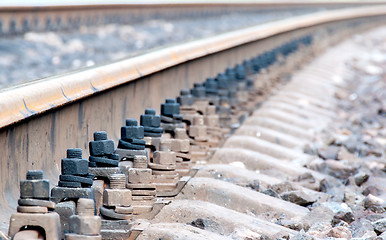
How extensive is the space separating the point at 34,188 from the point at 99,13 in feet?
45.6

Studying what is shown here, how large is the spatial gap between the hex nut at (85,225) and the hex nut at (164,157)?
4.14ft

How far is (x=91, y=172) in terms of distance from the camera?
124 inches

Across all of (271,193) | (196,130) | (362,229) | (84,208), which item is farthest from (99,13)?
(84,208)

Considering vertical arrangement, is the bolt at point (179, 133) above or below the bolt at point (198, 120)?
below

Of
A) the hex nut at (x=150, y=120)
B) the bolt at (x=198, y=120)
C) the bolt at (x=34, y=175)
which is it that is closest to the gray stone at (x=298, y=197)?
the hex nut at (x=150, y=120)

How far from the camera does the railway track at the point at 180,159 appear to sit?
293 cm

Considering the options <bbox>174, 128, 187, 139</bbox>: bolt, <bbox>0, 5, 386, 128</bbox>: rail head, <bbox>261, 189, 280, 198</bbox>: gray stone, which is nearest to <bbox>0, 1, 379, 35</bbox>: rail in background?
<bbox>0, 5, 386, 128</bbox>: rail head

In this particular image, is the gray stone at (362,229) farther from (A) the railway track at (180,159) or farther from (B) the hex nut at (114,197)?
(B) the hex nut at (114,197)

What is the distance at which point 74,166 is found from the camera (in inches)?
112

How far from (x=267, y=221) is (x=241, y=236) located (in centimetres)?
40

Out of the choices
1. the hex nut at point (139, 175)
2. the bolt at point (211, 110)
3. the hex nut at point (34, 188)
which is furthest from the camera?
the bolt at point (211, 110)

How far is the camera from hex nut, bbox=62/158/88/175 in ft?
9.30

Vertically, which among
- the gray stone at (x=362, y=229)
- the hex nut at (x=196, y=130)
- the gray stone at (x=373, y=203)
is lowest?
the gray stone at (x=362, y=229)

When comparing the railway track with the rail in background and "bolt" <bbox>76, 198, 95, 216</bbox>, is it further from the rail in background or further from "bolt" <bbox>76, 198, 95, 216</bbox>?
the rail in background
